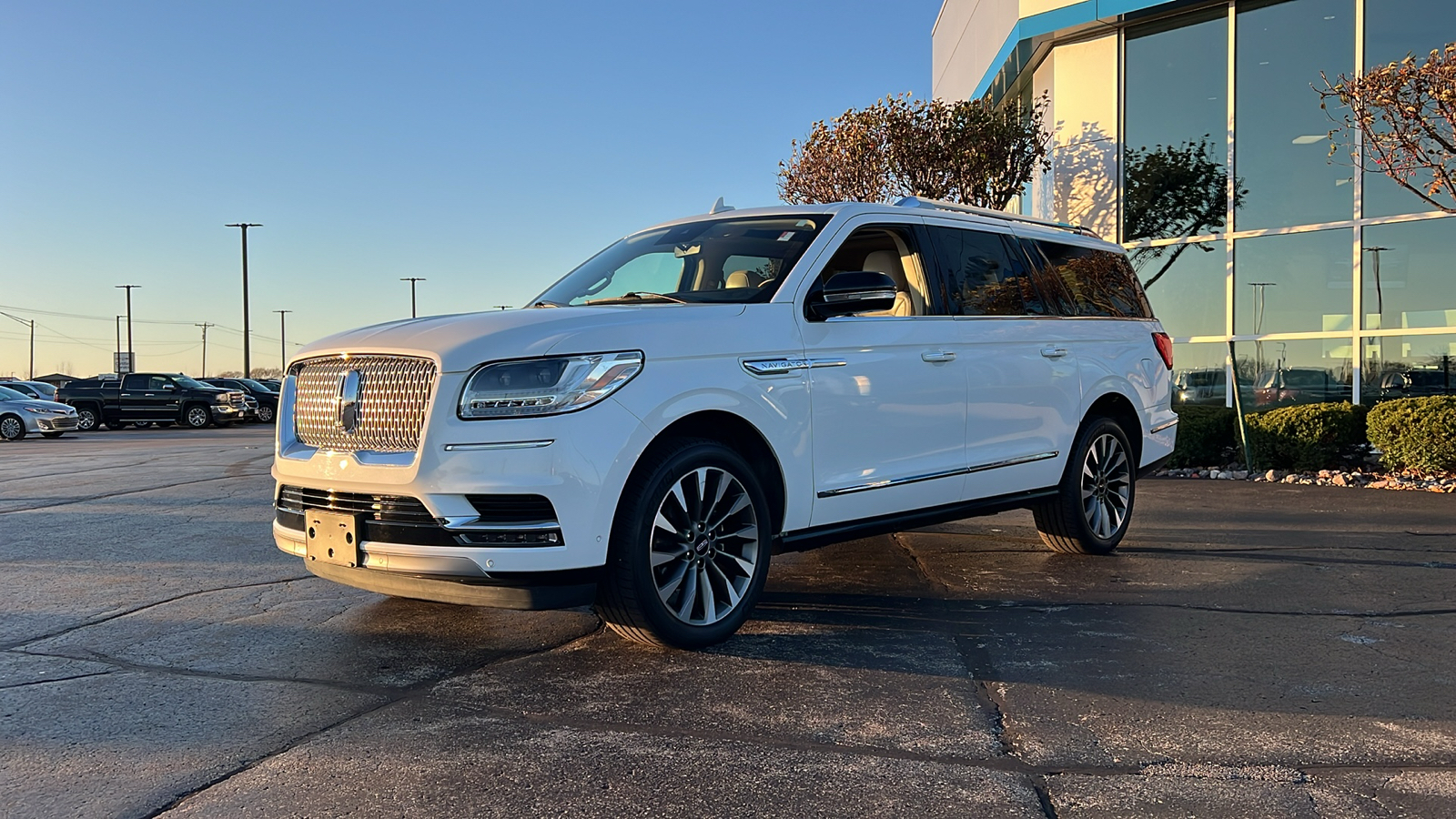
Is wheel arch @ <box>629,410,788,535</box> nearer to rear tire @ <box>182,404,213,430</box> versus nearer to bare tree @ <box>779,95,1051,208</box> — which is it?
bare tree @ <box>779,95,1051,208</box>

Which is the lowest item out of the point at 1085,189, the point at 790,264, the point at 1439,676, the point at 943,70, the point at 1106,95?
the point at 1439,676

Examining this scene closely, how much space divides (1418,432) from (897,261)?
748cm

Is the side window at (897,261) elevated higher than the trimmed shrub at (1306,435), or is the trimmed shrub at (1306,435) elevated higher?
the side window at (897,261)

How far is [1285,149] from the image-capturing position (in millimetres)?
14344

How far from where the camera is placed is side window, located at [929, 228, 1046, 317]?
6.13 m

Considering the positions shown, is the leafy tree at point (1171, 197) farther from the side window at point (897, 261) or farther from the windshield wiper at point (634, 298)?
the windshield wiper at point (634, 298)

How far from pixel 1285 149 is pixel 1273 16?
173 centimetres

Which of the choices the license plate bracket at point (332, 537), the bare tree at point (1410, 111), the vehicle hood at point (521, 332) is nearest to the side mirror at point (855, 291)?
the vehicle hood at point (521, 332)

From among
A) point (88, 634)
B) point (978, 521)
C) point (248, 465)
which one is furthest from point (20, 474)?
point (978, 521)

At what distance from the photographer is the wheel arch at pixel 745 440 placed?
470 cm

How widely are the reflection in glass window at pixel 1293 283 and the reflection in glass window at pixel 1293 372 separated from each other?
0.21 m

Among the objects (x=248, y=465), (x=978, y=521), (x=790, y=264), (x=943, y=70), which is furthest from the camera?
(x=943, y=70)

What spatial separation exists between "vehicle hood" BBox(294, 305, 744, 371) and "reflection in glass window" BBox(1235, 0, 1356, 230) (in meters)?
11.8

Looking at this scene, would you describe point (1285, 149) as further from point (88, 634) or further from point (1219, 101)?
point (88, 634)
